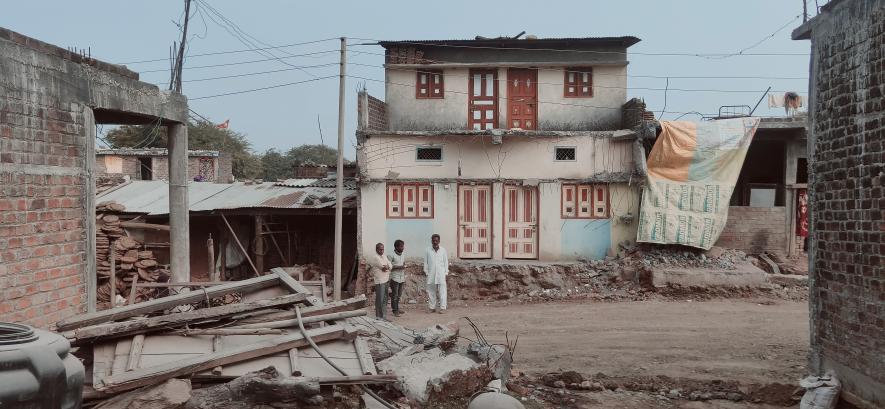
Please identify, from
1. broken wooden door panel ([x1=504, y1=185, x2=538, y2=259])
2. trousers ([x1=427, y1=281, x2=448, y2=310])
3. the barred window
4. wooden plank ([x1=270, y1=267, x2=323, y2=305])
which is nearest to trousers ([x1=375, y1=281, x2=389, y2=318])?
trousers ([x1=427, y1=281, x2=448, y2=310])

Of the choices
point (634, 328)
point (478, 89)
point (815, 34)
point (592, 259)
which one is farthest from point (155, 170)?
point (815, 34)

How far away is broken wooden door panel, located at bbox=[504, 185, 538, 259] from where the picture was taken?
674 inches

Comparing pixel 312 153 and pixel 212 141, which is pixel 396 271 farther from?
pixel 312 153

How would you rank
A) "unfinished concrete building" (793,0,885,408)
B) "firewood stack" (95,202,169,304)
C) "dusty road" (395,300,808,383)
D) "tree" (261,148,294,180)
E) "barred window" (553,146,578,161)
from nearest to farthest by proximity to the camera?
"unfinished concrete building" (793,0,885,408), "dusty road" (395,300,808,383), "firewood stack" (95,202,169,304), "barred window" (553,146,578,161), "tree" (261,148,294,180)

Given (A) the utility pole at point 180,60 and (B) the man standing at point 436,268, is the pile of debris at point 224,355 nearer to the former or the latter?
(B) the man standing at point 436,268

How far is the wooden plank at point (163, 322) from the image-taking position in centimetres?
511

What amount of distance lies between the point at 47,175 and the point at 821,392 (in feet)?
24.4

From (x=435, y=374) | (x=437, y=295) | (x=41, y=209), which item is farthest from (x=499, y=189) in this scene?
(x=41, y=209)

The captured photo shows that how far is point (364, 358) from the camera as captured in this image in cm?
562

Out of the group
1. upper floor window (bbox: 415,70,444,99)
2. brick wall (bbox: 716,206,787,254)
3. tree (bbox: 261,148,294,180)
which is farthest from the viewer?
tree (bbox: 261,148,294,180)

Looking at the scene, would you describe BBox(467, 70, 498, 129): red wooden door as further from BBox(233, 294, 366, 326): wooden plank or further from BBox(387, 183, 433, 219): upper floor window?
BBox(233, 294, 366, 326): wooden plank

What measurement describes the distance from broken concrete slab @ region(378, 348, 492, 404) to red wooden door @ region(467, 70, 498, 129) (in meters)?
12.6

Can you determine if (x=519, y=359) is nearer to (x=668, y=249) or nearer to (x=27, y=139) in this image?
(x=27, y=139)

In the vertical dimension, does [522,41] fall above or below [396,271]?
above
